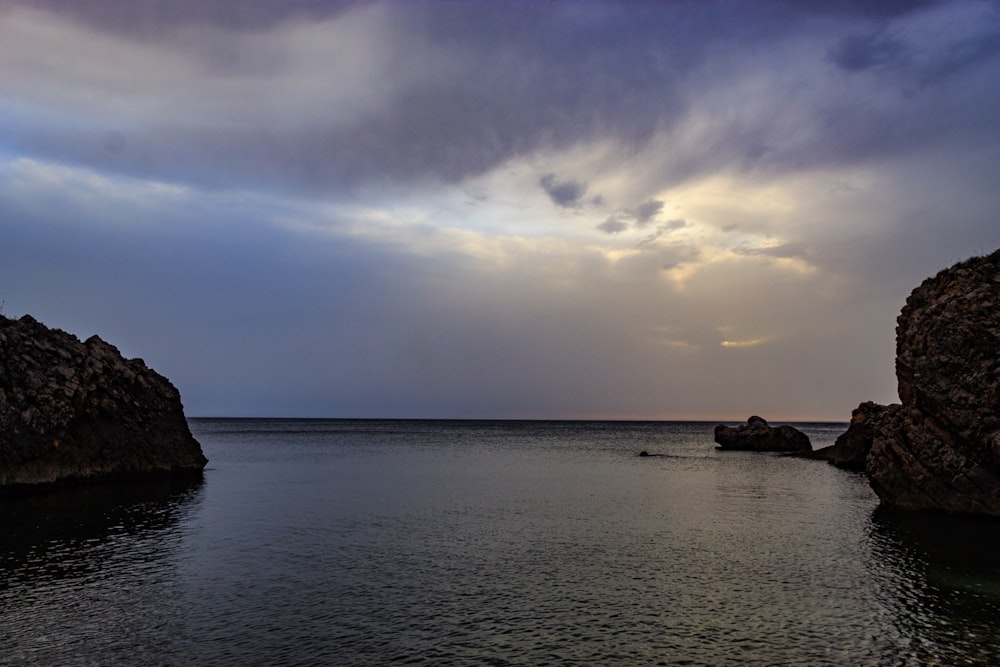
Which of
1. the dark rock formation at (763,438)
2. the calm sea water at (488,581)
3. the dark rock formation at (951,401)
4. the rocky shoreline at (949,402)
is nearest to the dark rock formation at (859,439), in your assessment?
the dark rock formation at (763,438)

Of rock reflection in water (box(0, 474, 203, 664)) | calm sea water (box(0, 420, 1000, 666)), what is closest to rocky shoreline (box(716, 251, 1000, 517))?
calm sea water (box(0, 420, 1000, 666))

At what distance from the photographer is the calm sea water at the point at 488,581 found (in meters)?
23.7

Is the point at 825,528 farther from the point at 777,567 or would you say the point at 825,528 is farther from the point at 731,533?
the point at 777,567

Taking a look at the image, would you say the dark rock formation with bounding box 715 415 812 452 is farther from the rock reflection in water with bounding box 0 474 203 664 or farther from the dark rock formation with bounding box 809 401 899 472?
Answer: the rock reflection in water with bounding box 0 474 203 664

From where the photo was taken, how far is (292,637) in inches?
976

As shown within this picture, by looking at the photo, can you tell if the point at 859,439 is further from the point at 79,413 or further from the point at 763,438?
the point at 79,413

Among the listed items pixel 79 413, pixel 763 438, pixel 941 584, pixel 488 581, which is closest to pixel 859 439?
pixel 763 438

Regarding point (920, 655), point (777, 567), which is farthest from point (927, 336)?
point (920, 655)

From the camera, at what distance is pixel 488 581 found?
32.9 meters

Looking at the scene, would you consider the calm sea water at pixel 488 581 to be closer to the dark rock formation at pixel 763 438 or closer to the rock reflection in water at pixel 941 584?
the rock reflection in water at pixel 941 584

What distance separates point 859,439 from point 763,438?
5018cm

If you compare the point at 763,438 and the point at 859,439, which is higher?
the point at 859,439

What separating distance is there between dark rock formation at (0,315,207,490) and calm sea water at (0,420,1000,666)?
5479 mm

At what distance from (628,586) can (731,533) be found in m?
18.8
